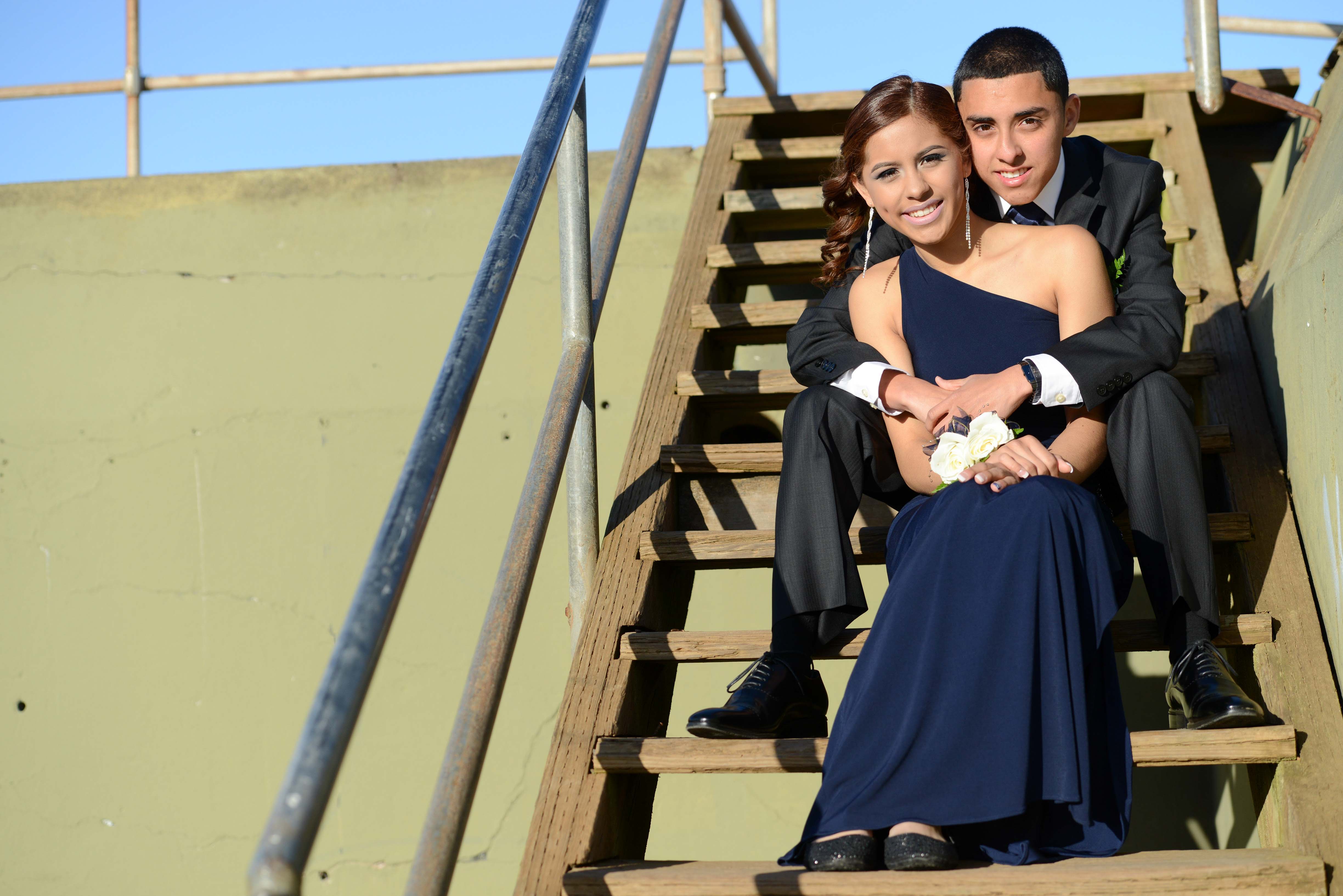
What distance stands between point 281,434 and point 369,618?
97.5 inches

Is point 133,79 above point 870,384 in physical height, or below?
above

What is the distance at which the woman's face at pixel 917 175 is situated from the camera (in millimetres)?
1781

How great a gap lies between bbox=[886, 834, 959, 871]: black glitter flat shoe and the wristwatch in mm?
674

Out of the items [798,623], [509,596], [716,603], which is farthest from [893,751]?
[716,603]

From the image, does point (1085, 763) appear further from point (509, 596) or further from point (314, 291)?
point (314, 291)

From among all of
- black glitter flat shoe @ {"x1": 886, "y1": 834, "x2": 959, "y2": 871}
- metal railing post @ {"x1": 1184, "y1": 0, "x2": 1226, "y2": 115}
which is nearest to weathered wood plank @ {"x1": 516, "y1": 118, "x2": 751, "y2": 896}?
black glitter flat shoe @ {"x1": 886, "y1": 834, "x2": 959, "y2": 871}

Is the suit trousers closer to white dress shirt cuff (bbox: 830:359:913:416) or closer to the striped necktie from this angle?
white dress shirt cuff (bbox: 830:359:913:416)

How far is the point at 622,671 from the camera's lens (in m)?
1.70

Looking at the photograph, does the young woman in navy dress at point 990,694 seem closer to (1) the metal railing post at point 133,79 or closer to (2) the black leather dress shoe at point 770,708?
(2) the black leather dress shoe at point 770,708

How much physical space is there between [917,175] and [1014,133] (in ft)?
0.78

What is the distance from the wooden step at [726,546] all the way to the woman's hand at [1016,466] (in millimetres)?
345

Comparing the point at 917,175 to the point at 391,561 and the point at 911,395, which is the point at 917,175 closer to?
the point at 911,395

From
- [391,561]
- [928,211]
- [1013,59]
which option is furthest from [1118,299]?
[391,561]

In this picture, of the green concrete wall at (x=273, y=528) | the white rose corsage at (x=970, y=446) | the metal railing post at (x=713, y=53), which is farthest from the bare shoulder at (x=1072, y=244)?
the metal railing post at (x=713, y=53)
